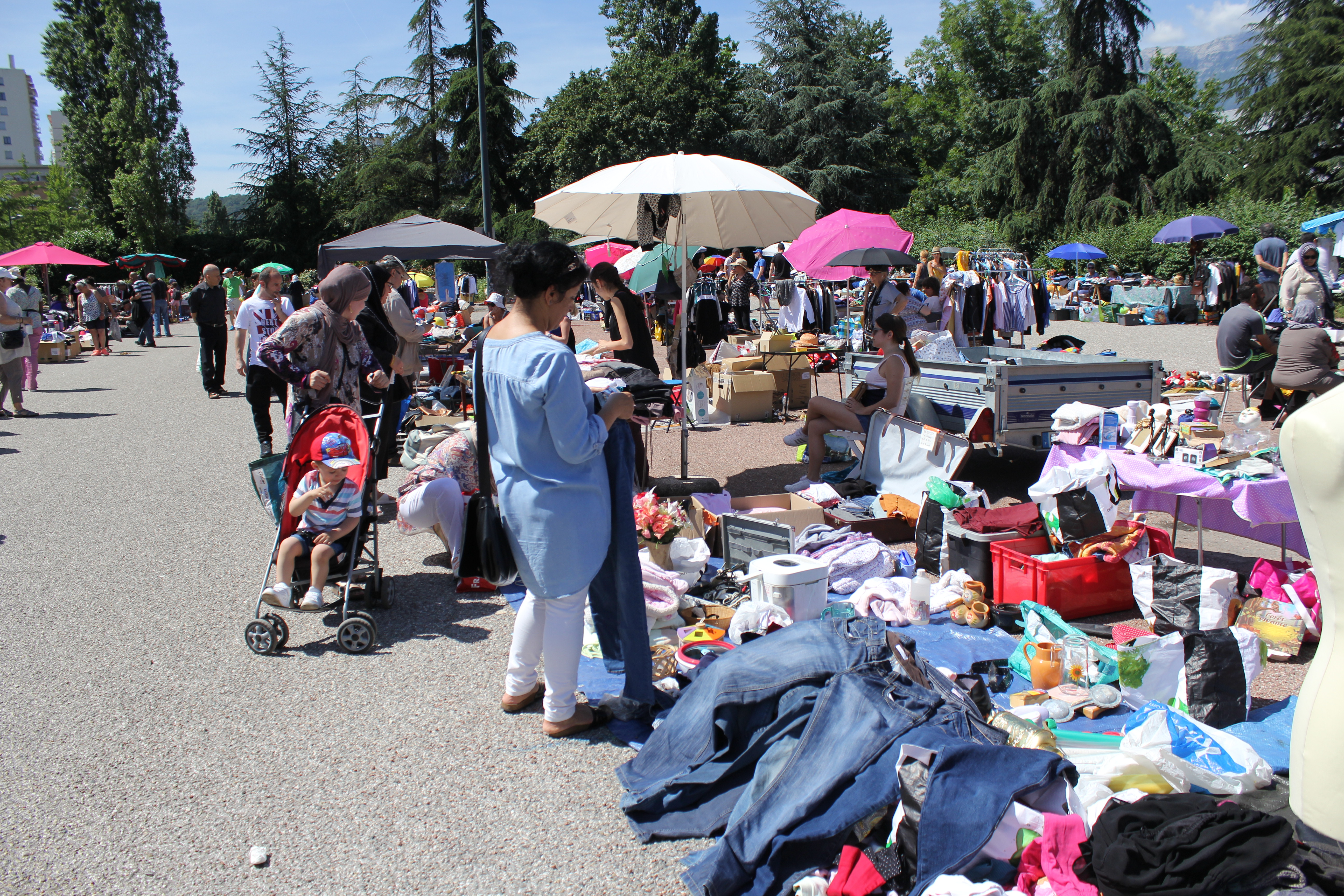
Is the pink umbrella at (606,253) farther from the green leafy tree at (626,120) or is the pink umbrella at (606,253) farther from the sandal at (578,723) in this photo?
the sandal at (578,723)

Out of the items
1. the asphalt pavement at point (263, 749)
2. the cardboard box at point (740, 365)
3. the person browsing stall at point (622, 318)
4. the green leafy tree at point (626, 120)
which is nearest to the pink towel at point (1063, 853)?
the asphalt pavement at point (263, 749)

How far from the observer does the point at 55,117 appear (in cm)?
9894

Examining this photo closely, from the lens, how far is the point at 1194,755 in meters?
2.92

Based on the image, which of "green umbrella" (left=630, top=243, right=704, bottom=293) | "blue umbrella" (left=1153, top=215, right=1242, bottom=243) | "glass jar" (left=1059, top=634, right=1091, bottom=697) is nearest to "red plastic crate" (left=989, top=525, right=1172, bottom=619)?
"glass jar" (left=1059, top=634, right=1091, bottom=697)

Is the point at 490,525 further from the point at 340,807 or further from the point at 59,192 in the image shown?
the point at 59,192

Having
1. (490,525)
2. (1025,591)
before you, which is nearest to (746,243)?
(1025,591)

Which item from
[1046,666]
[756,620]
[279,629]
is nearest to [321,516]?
[279,629]

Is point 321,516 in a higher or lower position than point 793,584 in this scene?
higher

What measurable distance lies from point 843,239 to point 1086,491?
11.1 m

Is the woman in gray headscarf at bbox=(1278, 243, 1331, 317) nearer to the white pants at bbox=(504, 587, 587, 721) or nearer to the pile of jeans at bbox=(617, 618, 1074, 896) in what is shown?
the pile of jeans at bbox=(617, 618, 1074, 896)

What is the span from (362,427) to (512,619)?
1309 millimetres

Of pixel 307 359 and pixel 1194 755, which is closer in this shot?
pixel 1194 755

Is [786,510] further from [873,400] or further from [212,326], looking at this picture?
[212,326]

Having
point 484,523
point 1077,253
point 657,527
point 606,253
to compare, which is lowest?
point 657,527
